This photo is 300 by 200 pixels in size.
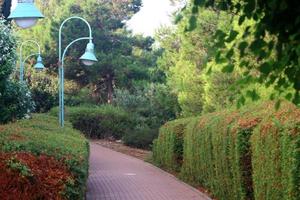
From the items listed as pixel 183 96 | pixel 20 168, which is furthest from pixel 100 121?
pixel 20 168

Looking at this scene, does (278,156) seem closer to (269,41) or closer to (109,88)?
(269,41)

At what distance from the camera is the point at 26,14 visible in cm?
1364

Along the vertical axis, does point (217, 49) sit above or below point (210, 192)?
above

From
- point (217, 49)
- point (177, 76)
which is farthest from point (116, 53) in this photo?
point (217, 49)

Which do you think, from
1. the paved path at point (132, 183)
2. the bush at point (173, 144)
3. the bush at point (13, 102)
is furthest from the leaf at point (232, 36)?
the bush at point (13, 102)

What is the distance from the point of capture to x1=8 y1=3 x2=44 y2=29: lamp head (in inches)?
538

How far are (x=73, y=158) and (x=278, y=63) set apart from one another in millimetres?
5107

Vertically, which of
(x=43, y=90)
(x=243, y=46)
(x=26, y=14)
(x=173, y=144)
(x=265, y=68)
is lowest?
(x=173, y=144)

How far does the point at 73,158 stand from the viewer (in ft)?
27.4

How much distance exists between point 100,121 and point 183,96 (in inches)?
594

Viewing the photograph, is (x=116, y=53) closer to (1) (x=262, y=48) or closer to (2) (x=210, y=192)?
(2) (x=210, y=192)

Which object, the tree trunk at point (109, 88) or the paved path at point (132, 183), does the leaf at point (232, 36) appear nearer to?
the paved path at point (132, 183)

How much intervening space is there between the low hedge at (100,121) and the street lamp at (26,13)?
27.9 m

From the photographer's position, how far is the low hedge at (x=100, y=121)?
42219mm
